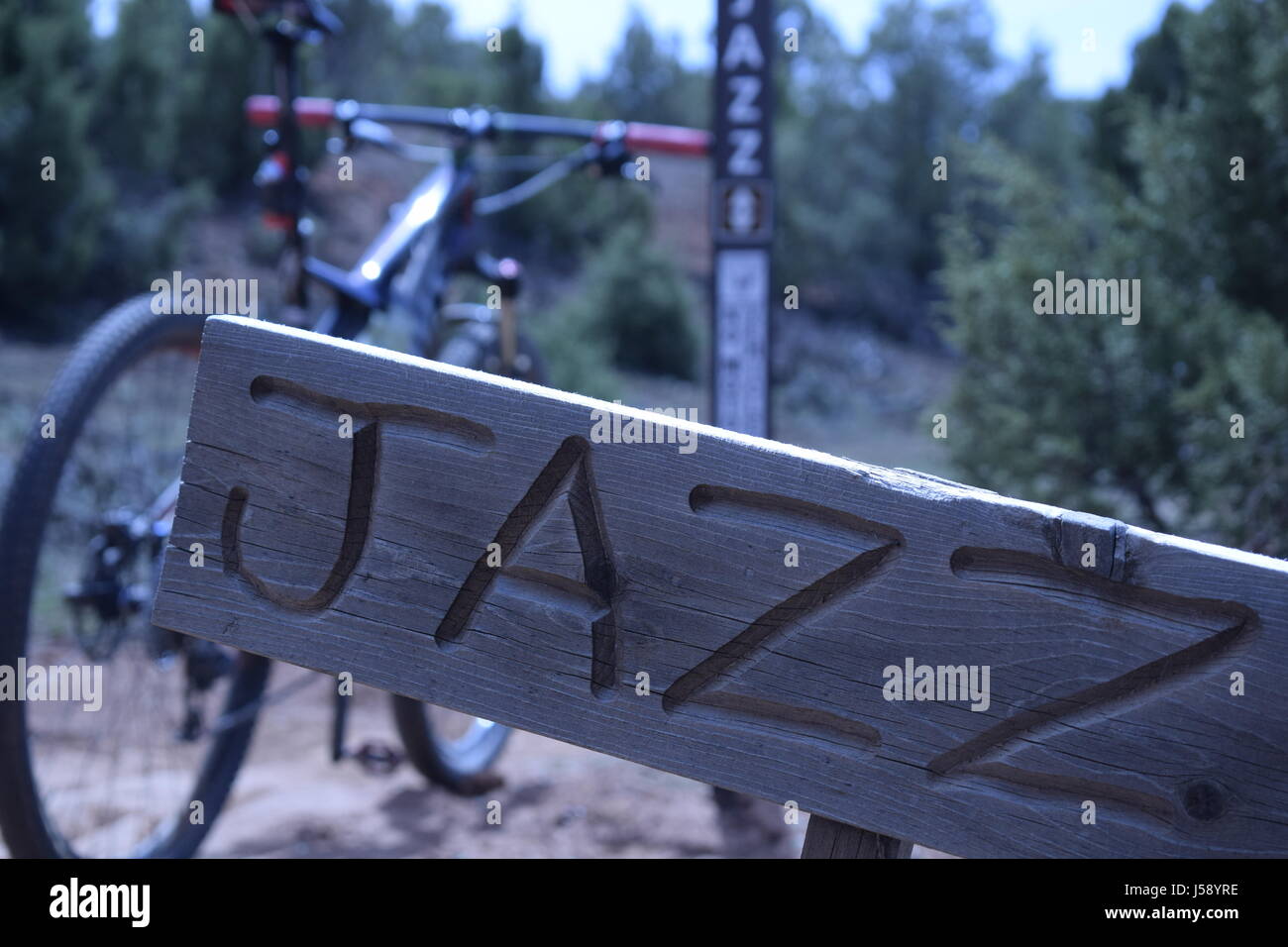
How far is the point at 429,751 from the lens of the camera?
321 cm

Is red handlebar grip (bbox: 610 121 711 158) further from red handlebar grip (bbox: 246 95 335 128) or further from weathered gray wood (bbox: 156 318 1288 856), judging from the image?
weathered gray wood (bbox: 156 318 1288 856)

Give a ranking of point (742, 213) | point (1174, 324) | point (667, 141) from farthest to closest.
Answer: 1. point (1174, 324)
2. point (742, 213)
3. point (667, 141)

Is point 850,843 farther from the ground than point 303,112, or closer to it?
closer to it

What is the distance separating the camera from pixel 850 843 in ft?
4.56

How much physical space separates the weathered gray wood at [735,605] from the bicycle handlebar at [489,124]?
2.13 metres

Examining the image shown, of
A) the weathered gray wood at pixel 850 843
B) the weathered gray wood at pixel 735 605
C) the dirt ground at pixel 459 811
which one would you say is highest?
the weathered gray wood at pixel 735 605

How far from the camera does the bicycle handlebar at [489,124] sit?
3.32 metres

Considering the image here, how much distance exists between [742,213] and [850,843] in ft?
8.66

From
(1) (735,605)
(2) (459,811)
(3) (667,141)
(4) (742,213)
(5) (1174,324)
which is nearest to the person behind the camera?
(1) (735,605)

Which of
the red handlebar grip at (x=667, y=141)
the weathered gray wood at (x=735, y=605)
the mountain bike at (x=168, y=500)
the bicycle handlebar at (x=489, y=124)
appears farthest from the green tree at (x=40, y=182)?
the weathered gray wood at (x=735, y=605)

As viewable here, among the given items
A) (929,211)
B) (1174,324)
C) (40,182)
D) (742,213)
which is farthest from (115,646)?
(929,211)

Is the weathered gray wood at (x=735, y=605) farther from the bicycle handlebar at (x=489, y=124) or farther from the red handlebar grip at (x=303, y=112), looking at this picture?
the red handlebar grip at (x=303, y=112)

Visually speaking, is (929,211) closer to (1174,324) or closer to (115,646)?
(1174,324)

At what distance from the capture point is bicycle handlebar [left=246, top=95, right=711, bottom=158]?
3316 mm
